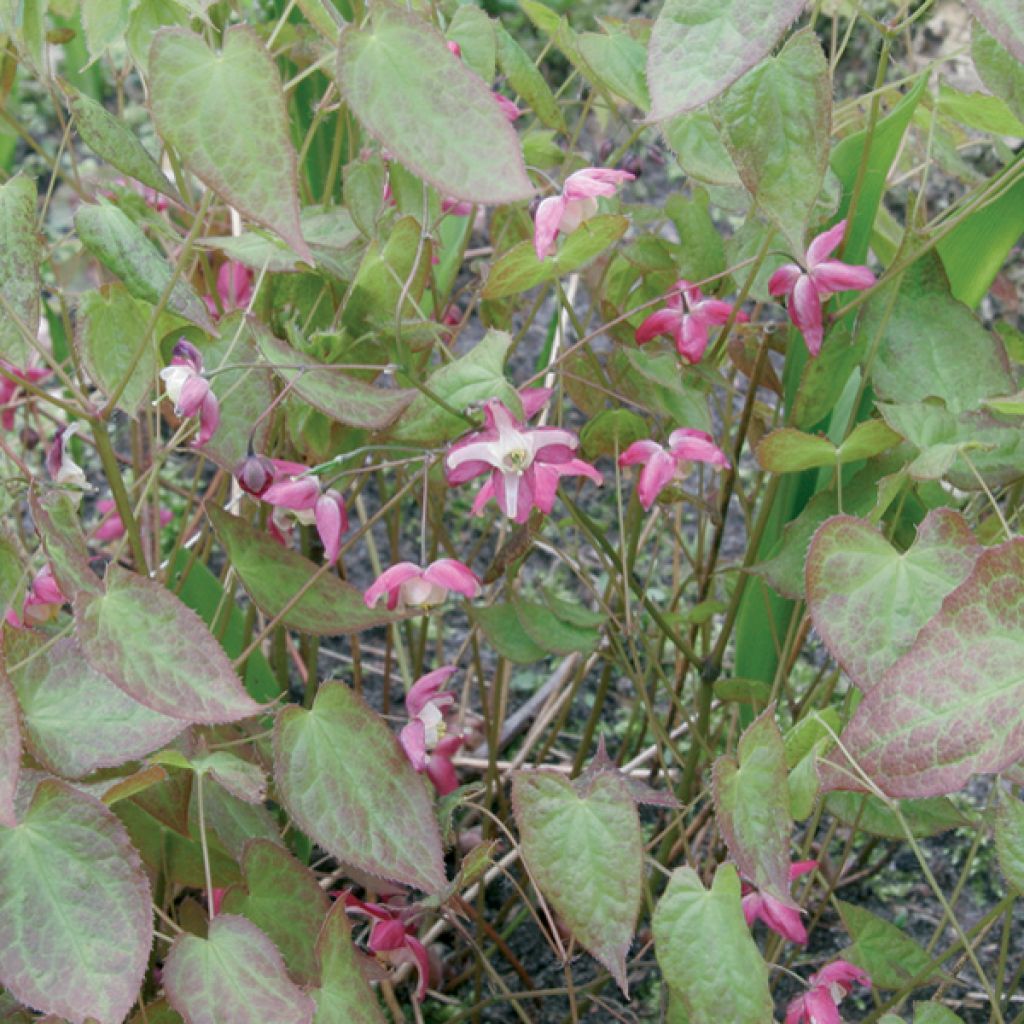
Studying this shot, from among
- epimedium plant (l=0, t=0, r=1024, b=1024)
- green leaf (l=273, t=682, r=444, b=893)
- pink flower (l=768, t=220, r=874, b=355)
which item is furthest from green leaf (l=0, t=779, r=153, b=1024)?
pink flower (l=768, t=220, r=874, b=355)

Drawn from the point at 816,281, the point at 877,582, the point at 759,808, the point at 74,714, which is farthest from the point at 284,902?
the point at 816,281

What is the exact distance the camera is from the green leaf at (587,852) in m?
→ 0.74

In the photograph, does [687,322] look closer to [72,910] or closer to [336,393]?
[336,393]

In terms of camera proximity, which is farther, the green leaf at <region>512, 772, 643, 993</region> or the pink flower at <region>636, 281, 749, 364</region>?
the pink flower at <region>636, 281, 749, 364</region>

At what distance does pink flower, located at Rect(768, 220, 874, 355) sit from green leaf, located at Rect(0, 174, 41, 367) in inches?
19.0

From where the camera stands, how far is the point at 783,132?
2.32 ft

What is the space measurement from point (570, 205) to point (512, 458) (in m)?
0.18

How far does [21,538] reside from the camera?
52.7 inches

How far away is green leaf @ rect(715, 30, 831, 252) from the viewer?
0.70 metres

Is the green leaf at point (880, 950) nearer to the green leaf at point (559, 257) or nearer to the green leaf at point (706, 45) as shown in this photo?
the green leaf at point (559, 257)

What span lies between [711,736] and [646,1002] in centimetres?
25

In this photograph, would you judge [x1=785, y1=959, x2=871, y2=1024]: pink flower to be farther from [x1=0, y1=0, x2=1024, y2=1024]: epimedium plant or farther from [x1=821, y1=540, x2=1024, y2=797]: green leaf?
[x1=821, y1=540, x2=1024, y2=797]: green leaf

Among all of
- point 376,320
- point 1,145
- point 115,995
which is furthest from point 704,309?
point 1,145

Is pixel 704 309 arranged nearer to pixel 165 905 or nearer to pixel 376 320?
pixel 376 320
